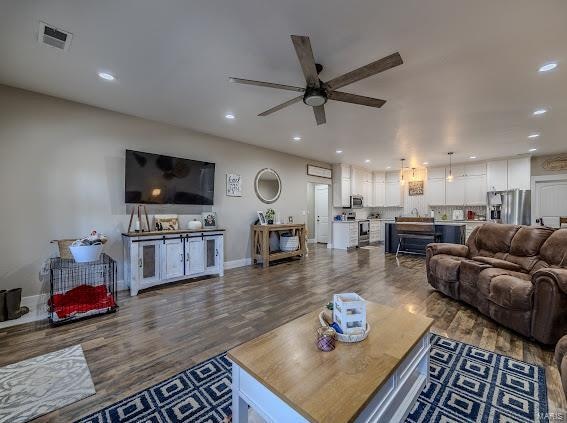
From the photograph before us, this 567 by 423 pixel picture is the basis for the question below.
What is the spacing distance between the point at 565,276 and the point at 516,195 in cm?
605

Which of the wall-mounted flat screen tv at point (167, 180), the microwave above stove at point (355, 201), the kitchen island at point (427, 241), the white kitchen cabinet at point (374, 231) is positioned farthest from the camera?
the white kitchen cabinet at point (374, 231)

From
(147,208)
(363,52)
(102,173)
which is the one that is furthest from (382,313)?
(102,173)

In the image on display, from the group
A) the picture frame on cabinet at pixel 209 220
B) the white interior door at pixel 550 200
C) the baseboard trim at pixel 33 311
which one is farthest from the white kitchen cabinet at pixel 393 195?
the baseboard trim at pixel 33 311

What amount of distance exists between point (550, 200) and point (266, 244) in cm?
763

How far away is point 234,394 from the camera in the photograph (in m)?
1.31

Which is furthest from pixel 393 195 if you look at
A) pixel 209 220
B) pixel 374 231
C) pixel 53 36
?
pixel 53 36

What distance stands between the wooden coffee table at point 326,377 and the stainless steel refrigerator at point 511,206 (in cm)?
727

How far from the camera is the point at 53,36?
2145 millimetres

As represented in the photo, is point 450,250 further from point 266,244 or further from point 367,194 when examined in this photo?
point 367,194

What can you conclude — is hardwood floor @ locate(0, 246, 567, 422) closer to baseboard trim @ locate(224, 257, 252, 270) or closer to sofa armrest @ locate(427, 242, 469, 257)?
sofa armrest @ locate(427, 242, 469, 257)

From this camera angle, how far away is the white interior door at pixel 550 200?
640cm

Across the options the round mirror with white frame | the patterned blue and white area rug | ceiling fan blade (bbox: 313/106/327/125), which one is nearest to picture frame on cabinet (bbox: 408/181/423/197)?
the round mirror with white frame

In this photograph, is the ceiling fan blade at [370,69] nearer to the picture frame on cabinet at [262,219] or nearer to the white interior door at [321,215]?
the picture frame on cabinet at [262,219]

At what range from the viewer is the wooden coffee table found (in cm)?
104
